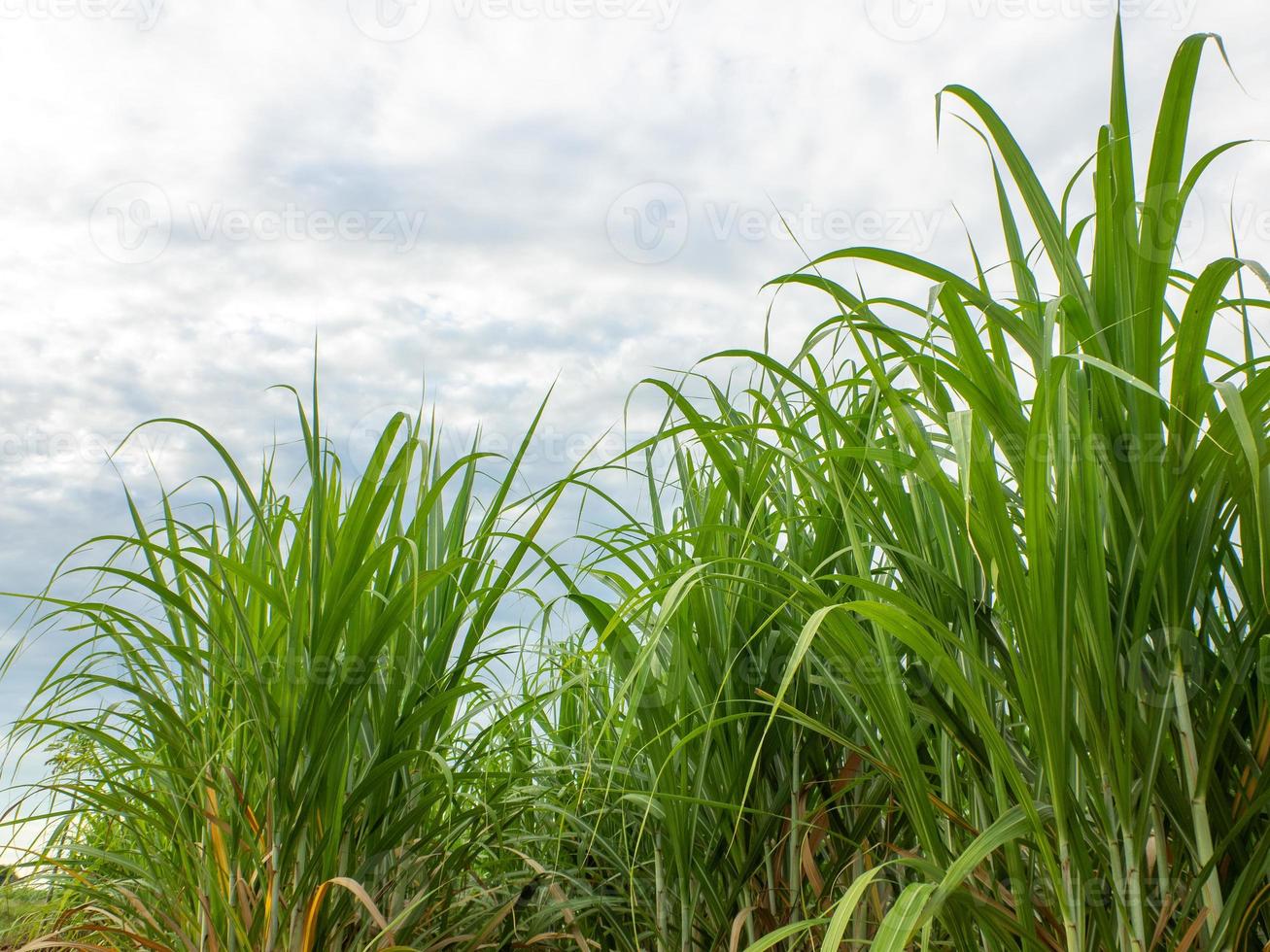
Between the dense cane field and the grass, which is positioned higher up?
the dense cane field

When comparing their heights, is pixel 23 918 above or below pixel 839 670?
below

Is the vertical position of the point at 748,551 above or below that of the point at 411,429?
below

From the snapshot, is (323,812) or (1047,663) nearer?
(1047,663)

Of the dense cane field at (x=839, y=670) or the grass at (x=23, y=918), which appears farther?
the grass at (x=23, y=918)

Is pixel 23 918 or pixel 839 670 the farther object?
pixel 23 918

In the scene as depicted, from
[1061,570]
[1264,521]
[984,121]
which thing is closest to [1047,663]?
[1061,570]

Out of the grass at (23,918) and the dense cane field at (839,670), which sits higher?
the dense cane field at (839,670)

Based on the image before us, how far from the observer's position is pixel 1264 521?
706 millimetres

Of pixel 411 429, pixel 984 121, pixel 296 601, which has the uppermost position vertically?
pixel 984 121

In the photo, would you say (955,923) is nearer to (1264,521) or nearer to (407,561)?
(1264,521)

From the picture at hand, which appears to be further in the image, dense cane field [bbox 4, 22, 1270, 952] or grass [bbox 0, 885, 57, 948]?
grass [bbox 0, 885, 57, 948]

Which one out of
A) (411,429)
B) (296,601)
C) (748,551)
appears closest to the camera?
(296,601)

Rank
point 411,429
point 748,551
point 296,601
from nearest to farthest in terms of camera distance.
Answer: point 296,601 < point 748,551 < point 411,429

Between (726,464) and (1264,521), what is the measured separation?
0.60 metres
